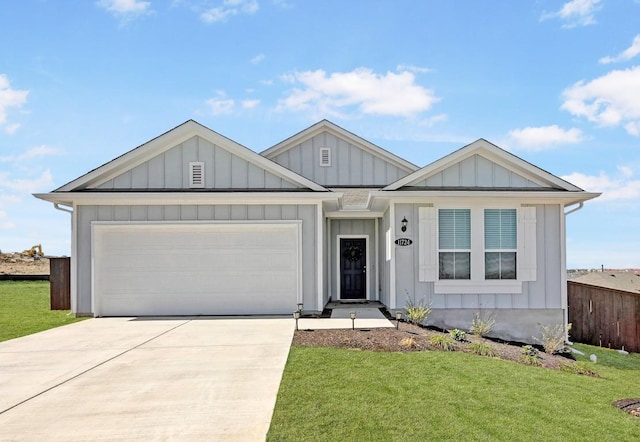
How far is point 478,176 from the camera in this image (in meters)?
11.5

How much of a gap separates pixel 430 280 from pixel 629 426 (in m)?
6.37

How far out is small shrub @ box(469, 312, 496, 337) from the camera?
34.4 ft

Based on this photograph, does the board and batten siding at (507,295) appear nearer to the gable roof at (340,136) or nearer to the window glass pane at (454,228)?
the window glass pane at (454,228)

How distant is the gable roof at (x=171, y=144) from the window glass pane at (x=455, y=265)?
3281mm

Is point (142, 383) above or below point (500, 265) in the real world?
below

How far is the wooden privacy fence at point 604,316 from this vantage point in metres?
11.5

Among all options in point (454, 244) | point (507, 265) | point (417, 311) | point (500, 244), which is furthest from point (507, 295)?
point (417, 311)

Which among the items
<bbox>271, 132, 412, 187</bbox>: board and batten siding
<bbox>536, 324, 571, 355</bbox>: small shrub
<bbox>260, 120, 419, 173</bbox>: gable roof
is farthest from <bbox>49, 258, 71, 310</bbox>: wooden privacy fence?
<bbox>536, 324, 571, 355</bbox>: small shrub

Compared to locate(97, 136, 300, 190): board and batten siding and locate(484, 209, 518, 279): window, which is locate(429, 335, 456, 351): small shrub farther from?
locate(97, 136, 300, 190): board and batten siding

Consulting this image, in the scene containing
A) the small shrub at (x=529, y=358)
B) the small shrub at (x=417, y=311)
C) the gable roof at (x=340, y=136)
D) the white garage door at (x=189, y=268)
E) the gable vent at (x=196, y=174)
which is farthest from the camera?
the gable roof at (x=340, y=136)

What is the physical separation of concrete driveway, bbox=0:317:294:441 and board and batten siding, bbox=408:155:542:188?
17.2ft

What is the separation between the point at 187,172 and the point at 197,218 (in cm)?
119

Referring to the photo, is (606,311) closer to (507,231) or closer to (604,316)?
(604,316)

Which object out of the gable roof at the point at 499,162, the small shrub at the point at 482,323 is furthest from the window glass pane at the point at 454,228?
the small shrub at the point at 482,323
